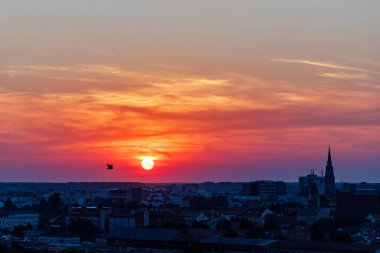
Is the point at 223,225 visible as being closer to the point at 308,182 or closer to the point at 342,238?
the point at 342,238

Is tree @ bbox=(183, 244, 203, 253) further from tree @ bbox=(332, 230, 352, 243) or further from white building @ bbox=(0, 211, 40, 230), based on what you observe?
white building @ bbox=(0, 211, 40, 230)

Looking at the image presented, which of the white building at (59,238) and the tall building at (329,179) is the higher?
the tall building at (329,179)

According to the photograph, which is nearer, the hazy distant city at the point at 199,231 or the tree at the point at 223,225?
the hazy distant city at the point at 199,231

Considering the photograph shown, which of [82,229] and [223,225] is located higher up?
[223,225]

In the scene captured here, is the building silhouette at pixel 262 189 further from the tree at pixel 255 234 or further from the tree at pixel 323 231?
the tree at pixel 255 234

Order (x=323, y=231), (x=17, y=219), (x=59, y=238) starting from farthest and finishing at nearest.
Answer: (x=17, y=219), (x=323, y=231), (x=59, y=238)

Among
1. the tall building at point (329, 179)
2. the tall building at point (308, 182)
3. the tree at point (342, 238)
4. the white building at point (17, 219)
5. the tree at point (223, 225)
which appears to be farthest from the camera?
the tall building at point (308, 182)

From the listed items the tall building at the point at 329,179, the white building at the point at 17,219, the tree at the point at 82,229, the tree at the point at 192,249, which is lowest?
the tree at the point at 192,249

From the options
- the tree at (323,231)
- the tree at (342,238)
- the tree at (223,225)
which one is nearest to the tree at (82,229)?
the tree at (223,225)

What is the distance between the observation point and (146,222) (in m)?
68.4

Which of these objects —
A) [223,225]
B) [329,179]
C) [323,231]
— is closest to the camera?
[323,231]

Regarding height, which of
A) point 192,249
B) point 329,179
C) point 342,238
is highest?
point 329,179

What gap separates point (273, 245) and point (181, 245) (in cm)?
537

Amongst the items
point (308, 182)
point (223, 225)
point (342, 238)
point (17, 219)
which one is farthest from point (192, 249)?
point (308, 182)
